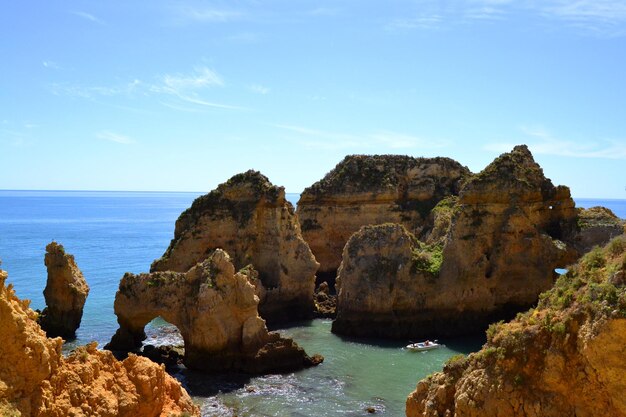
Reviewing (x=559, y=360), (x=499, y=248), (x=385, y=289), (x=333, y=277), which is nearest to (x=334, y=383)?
(x=385, y=289)

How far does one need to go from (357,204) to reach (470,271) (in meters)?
18.1

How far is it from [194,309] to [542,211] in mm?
20031

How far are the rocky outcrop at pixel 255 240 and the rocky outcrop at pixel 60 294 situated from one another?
6946 mm

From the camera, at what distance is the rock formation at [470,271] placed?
3506cm

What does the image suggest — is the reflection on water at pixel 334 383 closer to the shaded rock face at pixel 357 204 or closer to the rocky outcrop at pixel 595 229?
the rocky outcrop at pixel 595 229

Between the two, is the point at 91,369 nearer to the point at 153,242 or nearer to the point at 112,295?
the point at 112,295

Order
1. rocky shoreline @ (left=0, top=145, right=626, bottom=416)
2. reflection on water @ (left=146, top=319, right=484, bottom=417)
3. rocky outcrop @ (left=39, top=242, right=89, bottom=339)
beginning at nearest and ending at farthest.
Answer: rocky shoreline @ (left=0, top=145, right=626, bottom=416)
reflection on water @ (left=146, top=319, right=484, bottom=417)
rocky outcrop @ (left=39, top=242, right=89, bottom=339)

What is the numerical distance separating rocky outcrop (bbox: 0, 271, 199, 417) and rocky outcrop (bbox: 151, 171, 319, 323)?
75.7 feet

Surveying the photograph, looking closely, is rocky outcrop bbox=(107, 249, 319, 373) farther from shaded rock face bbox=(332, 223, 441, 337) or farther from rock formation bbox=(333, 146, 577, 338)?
rock formation bbox=(333, 146, 577, 338)

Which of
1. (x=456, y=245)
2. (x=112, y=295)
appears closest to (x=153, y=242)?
(x=112, y=295)

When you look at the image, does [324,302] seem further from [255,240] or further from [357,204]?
[357,204]

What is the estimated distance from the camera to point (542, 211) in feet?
122

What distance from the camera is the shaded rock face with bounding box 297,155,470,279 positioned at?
171 feet

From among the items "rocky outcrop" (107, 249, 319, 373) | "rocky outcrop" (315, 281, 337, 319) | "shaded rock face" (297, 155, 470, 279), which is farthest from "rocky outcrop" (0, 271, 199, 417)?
"shaded rock face" (297, 155, 470, 279)
